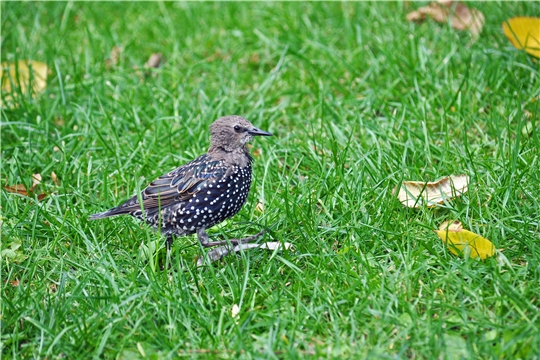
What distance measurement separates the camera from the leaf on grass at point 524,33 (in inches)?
250

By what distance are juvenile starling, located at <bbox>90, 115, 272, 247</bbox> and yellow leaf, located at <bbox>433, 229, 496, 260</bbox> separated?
Answer: 126cm

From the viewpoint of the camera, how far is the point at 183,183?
15.7ft

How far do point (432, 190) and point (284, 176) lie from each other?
1.22 meters

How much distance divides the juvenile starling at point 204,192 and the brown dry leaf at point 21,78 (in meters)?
2.39

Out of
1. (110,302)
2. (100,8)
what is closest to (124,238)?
(110,302)

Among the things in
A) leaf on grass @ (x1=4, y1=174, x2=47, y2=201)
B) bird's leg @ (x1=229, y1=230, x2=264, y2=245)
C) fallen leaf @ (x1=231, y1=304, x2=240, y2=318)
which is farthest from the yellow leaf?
leaf on grass @ (x1=4, y1=174, x2=47, y2=201)

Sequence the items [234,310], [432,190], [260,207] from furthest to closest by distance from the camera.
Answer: [260,207] → [432,190] → [234,310]

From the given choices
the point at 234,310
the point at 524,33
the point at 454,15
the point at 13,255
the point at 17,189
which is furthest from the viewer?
the point at 454,15

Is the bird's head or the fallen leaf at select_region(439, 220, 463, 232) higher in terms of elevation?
the bird's head

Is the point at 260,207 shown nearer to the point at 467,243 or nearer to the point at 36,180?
the point at 467,243

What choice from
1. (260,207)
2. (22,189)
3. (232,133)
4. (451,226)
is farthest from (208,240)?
(22,189)

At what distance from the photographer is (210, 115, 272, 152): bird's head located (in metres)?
4.93

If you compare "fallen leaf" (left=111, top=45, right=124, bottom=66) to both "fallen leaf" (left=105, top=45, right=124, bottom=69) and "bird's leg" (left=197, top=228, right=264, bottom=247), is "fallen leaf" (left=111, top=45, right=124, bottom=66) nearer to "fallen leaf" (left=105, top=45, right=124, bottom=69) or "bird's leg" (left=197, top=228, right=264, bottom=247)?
"fallen leaf" (left=105, top=45, right=124, bottom=69)

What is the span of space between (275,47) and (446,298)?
394cm
